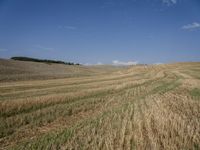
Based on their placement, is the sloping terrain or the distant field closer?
the distant field

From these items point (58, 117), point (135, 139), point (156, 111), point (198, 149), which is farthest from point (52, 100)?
point (198, 149)

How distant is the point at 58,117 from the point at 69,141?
4284 millimetres

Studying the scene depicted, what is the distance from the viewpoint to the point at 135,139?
26.6ft

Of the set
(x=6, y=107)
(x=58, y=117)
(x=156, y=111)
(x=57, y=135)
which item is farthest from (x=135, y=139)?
(x=6, y=107)

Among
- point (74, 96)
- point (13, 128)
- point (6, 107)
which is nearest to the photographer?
point (13, 128)

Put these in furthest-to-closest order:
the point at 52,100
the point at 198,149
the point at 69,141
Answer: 1. the point at 52,100
2. the point at 69,141
3. the point at 198,149

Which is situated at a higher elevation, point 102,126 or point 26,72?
point 102,126

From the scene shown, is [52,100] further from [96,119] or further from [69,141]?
[69,141]

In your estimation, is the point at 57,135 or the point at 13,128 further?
the point at 13,128

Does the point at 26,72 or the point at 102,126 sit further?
the point at 26,72

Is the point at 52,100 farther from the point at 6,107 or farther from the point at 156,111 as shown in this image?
the point at 156,111

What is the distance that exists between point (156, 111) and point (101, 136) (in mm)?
4437

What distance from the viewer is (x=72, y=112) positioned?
13.3 m

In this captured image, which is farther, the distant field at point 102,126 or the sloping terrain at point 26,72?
the sloping terrain at point 26,72
